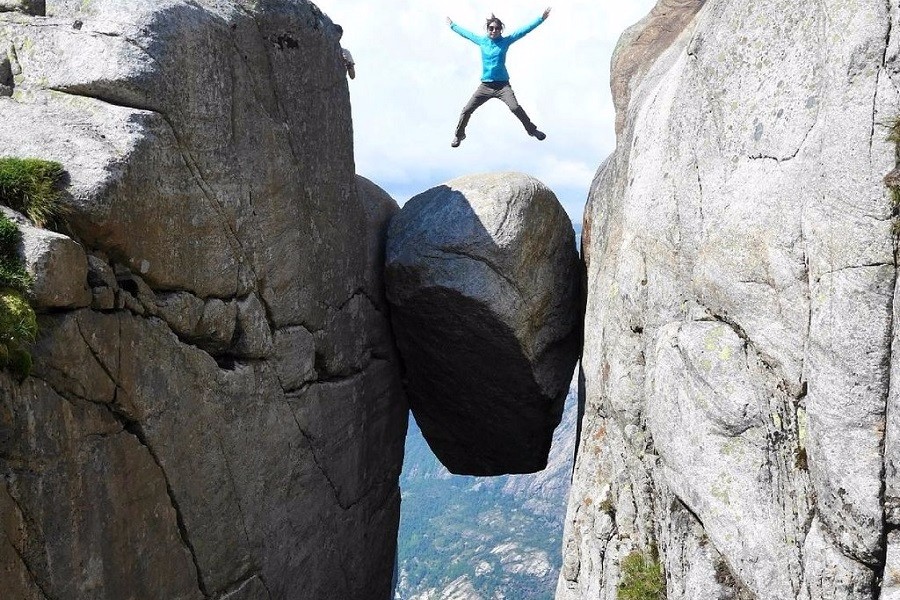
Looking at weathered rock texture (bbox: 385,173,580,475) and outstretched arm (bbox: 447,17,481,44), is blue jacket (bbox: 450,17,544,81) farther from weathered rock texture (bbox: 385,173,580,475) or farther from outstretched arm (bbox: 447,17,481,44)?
weathered rock texture (bbox: 385,173,580,475)

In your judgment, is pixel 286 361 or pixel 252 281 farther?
pixel 286 361

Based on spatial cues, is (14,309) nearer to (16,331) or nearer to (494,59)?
(16,331)

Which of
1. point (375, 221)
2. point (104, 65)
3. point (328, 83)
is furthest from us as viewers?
point (375, 221)

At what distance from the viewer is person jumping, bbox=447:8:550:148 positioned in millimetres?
22609

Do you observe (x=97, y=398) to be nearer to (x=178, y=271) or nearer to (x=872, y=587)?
(x=178, y=271)

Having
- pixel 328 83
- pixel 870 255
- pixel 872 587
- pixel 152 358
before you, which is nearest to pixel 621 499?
pixel 872 587

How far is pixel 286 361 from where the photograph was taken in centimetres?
1512

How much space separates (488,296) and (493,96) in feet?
23.9

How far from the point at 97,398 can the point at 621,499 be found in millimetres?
7717

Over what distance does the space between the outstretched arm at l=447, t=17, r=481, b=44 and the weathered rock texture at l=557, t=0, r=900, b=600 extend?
8037 millimetres

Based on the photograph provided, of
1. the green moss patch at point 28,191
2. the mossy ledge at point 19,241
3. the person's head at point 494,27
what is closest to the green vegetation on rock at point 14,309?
the mossy ledge at point 19,241

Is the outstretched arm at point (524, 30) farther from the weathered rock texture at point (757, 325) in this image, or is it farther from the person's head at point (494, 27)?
the weathered rock texture at point (757, 325)

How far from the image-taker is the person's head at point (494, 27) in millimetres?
22500

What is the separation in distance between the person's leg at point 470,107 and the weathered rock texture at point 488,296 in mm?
4794
